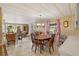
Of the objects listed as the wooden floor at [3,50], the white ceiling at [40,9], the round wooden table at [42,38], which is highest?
the white ceiling at [40,9]

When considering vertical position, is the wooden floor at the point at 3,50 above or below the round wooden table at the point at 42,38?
below

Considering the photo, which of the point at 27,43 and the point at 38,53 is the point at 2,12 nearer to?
the point at 27,43

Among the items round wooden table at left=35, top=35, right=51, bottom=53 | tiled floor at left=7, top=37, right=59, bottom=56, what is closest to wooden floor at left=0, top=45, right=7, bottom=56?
tiled floor at left=7, top=37, right=59, bottom=56

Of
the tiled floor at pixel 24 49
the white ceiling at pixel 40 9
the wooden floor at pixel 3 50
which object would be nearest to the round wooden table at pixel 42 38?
the tiled floor at pixel 24 49

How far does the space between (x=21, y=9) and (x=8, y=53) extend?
693 millimetres

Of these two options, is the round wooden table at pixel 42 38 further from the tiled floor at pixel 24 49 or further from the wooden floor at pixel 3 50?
the wooden floor at pixel 3 50

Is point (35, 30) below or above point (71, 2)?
below

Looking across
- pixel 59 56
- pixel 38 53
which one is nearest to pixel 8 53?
pixel 38 53

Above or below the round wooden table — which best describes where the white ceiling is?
above

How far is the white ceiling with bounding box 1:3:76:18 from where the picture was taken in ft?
5.91

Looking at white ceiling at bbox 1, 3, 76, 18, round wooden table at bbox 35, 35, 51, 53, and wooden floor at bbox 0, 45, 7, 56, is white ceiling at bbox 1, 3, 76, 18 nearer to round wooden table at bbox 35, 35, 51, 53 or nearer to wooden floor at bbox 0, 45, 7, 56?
round wooden table at bbox 35, 35, 51, 53

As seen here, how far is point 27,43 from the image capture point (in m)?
1.83

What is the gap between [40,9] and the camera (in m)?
1.82

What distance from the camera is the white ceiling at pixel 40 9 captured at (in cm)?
180
